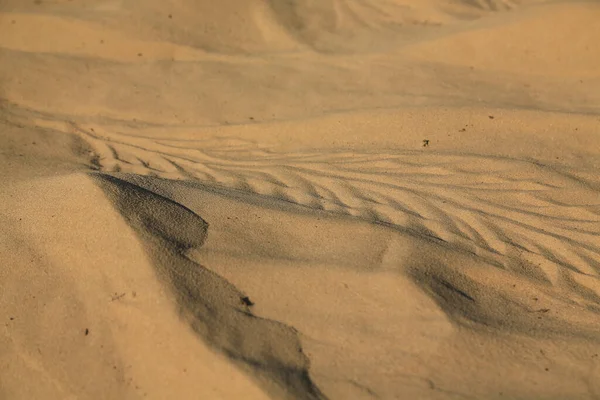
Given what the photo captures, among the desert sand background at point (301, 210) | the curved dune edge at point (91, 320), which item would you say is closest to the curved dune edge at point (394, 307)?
the desert sand background at point (301, 210)

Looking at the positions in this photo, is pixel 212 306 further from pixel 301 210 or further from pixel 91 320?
pixel 301 210

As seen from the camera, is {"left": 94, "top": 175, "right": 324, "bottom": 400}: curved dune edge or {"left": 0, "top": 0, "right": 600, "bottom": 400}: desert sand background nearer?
{"left": 94, "top": 175, "right": 324, "bottom": 400}: curved dune edge

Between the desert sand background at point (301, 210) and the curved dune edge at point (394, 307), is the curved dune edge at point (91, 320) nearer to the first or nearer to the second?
the desert sand background at point (301, 210)

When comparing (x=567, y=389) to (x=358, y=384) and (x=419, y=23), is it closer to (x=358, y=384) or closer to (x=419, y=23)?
(x=358, y=384)

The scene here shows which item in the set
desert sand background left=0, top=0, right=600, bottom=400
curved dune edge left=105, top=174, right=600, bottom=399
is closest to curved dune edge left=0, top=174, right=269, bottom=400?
desert sand background left=0, top=0, right=600, bottom=400

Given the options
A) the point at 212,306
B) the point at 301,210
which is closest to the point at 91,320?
the point at 212,306

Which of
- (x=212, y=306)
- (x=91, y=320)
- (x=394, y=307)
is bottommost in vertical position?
(x=91, y=320)

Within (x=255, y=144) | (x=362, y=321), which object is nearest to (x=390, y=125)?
(x=255, y=144)

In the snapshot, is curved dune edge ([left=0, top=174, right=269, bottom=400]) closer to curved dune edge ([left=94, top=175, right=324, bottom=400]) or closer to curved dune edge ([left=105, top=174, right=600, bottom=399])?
curved dune edge ([left=94, top=175, right=324, bottom=400])
